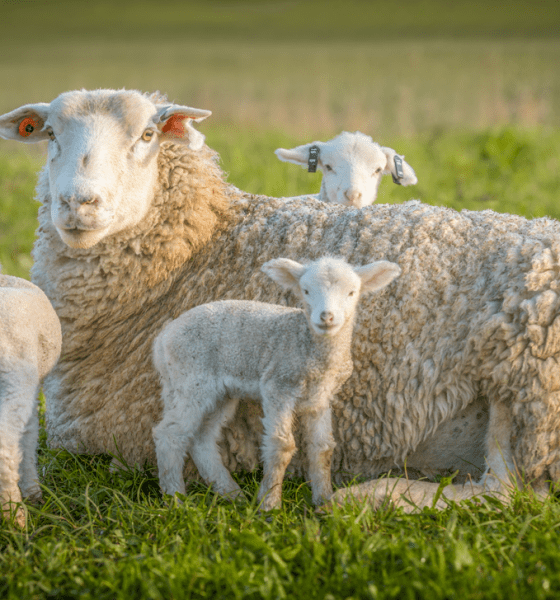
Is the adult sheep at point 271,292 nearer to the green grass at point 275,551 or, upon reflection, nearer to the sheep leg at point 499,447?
the sheep leg at point 499,447

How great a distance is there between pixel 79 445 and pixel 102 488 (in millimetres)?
488

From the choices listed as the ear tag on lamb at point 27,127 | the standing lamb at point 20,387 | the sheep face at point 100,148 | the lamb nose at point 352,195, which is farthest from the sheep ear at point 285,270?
the lamb nose at point 352,195

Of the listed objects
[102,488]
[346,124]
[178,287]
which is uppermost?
[346,124]

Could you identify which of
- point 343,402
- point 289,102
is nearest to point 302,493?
point 343,402

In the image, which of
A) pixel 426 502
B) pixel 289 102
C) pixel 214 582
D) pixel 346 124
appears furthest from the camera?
A: pixel 289 102

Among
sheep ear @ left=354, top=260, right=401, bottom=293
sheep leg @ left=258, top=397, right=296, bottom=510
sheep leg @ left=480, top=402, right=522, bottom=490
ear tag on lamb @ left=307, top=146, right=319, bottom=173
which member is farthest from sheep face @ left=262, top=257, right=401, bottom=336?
ear tag on lamb @ left=307, top=146, right=319, bottom=173

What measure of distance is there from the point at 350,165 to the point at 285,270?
238 cm

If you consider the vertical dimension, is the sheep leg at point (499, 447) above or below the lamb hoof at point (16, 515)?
above

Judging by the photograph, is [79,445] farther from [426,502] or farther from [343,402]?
[426,502]

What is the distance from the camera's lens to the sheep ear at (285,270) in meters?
2.47

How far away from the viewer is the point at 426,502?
2.61 metres

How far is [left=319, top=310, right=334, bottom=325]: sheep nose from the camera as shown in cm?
225

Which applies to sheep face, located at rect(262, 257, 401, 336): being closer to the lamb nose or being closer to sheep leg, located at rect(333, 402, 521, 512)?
sheep leg, located at rect(333, 402, 521, 512)

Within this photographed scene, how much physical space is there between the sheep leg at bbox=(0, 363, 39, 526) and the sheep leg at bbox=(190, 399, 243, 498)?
0.66 metres
